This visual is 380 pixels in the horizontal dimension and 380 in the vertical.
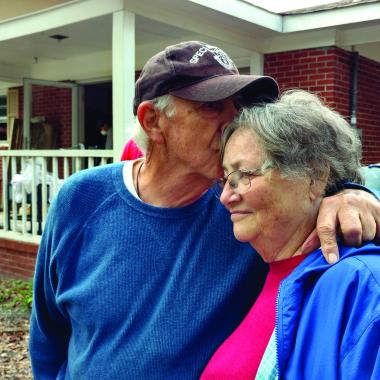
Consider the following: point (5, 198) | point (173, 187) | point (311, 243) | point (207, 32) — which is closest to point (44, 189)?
point (5, 198)

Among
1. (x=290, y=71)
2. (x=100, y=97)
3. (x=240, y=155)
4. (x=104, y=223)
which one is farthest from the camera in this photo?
(x=100, y=97)

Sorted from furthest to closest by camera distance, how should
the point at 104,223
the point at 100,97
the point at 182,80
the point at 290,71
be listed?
1. the point at 100,97
2. the point at 290,71
3. the point at 104,223
4. the point at 182,80

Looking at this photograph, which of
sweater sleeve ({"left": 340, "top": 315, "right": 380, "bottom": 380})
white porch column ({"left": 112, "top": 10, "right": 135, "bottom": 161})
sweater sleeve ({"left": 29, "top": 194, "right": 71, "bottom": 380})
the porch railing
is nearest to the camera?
sweater sleeve ({"left": 340, "top": 315, "right": 380, "bottom": 380})

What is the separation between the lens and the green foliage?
6.17m

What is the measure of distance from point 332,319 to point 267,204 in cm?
37

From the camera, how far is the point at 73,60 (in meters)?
9.90

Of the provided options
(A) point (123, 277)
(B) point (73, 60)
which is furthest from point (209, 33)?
(A) point (123, 277)

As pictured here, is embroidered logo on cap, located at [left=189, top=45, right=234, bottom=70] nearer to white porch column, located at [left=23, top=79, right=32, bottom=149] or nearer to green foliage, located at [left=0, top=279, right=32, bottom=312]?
green foliage, located at [left=0, top=279, right=32, bottom=312]

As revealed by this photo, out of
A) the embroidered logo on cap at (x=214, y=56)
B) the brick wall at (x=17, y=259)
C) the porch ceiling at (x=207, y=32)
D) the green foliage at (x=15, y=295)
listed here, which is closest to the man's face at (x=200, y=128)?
the embroidered logo on cap at (x=214, y=56)

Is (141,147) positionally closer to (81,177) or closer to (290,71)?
(81,177)

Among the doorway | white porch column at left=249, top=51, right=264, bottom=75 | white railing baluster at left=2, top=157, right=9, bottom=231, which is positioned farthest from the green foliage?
white porch column at left=249, top=51, right=264, bottom=75

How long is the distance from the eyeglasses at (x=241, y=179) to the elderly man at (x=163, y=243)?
160mm

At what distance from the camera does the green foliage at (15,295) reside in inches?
243

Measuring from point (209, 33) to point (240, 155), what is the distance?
549 cm
